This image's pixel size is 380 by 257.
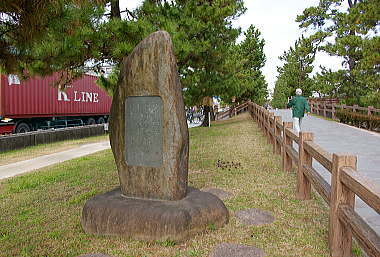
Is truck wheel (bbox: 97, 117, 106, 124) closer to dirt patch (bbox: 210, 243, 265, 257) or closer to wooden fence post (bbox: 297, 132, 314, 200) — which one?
wooden fence post (bbox: 297, 132, 314, 200)

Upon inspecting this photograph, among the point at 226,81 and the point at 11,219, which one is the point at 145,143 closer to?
the point at 11,219

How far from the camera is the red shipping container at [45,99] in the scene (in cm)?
1414

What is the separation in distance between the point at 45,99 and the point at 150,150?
1423cm

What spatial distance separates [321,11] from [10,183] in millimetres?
22230

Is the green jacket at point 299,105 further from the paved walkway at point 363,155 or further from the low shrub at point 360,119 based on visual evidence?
the low shrub at point 360,119

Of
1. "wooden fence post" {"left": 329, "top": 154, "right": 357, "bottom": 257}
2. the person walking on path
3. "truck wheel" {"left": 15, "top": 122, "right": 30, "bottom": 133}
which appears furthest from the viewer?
"truck wheel" {"left": 15, "top": 122, "right": 30, "bottom": 133}

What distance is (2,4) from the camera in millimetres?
2682

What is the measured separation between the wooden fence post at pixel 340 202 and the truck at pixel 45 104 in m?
9.64

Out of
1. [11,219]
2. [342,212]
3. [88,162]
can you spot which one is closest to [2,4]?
[11,219]

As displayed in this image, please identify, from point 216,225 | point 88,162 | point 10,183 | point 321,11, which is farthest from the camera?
point 321,11

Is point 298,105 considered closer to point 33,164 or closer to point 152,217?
point 152,217

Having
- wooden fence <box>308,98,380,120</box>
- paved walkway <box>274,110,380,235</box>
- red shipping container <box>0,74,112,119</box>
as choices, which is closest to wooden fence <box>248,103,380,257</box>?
paved walkway <box>274,110,380,235</box>

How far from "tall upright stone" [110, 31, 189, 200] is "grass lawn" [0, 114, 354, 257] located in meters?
Result: 0.79

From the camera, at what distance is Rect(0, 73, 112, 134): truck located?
46.3ft
